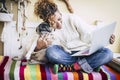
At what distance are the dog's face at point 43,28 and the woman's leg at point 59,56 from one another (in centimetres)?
30

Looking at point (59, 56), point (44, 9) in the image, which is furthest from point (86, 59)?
point (44, 9)

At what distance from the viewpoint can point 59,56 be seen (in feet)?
5.33

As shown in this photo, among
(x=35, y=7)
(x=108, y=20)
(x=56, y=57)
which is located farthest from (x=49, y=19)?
(x=108, y=20)

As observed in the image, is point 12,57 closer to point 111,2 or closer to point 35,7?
point 35,7

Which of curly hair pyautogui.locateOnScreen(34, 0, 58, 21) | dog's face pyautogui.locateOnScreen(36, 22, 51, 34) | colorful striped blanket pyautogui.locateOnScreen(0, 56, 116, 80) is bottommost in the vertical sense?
colorful striped blanket pyautogui.locateOnScreen(0, 56, 116, 80)

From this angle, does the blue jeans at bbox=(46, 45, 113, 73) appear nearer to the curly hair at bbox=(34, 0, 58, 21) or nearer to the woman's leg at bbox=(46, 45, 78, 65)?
the woman's leg at bbox=(46, 45, 78, 65)

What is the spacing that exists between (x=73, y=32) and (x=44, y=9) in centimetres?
38

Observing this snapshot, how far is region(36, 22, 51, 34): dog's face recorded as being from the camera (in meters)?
1.96

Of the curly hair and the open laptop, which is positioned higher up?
the curly hair

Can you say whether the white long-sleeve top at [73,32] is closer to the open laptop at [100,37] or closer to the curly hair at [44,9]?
the curly hair at [44,9]

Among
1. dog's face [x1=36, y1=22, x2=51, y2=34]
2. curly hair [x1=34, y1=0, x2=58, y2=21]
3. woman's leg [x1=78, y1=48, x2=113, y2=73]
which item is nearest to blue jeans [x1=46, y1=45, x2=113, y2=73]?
woman's leg [x1=78, y1=48, x2=113, y2=73]

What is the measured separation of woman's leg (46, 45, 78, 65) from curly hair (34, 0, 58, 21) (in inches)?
16.7

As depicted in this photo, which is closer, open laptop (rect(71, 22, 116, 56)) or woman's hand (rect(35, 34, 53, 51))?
open laptop (rect(71, 22, 116, 56))

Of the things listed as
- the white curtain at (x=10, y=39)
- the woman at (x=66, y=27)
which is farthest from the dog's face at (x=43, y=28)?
the white curtain at (x=10, y=39)
